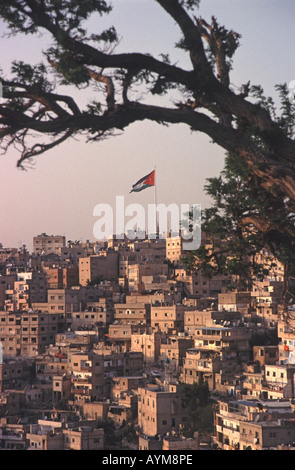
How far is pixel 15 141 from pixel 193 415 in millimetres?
23100

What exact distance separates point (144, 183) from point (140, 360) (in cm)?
807

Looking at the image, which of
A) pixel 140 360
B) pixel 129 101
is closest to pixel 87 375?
pixel 140 360

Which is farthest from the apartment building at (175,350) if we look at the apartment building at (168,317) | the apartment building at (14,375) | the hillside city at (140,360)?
the apartment building at (14,375)

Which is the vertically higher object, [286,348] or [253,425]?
[286,348]

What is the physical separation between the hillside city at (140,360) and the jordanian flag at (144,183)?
4694 millimetres

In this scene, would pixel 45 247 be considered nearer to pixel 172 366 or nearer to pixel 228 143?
pixel 172 366

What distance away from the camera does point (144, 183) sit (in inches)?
1558

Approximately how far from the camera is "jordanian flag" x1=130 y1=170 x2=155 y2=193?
129ft

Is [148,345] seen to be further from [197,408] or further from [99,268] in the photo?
[99,268]

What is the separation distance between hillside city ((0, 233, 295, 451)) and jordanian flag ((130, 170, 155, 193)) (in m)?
4.69

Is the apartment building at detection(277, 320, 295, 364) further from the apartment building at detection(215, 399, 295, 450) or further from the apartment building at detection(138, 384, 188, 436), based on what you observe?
the apartment building at detection(215, 399, 295, 450)

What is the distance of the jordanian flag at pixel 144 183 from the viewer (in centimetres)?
3928

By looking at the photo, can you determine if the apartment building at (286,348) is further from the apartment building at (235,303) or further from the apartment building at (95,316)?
the apartment building at (95,316)

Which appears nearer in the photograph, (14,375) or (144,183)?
(14,375)
